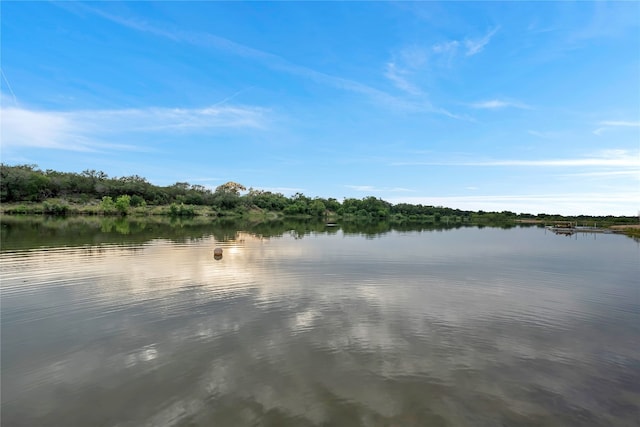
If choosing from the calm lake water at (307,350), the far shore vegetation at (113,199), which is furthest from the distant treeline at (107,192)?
the calm lake water at (307,350)

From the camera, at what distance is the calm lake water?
7762 millimetres

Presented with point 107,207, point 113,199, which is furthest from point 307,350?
point 113,199

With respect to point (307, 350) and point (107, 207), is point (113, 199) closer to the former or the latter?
point (107, 207)

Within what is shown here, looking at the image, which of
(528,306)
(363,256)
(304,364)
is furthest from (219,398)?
(363,256)

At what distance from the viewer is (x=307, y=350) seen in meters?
11.0

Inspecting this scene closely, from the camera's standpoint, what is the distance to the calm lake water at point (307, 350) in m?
7.76

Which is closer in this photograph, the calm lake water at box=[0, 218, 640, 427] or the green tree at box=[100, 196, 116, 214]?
the calm lake water at box=[0, 218, 640, 427]

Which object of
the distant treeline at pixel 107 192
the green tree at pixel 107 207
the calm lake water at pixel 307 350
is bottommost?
the calm lake water at pixel 307 350

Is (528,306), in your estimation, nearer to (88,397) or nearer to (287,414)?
(287,414)

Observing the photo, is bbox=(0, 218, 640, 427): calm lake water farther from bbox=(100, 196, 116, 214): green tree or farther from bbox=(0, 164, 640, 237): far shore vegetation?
bbox=(100, 196, 116, 214): green tree

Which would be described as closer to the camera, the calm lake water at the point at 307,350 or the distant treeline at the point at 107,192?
the calm lake water at the point at 307,350

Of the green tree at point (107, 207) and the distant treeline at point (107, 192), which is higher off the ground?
the distant treeline at point (107, 192)

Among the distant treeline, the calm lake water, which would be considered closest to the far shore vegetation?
the distant treeline

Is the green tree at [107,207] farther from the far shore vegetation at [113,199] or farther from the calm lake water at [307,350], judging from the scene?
the calm lake water at [307,350]
